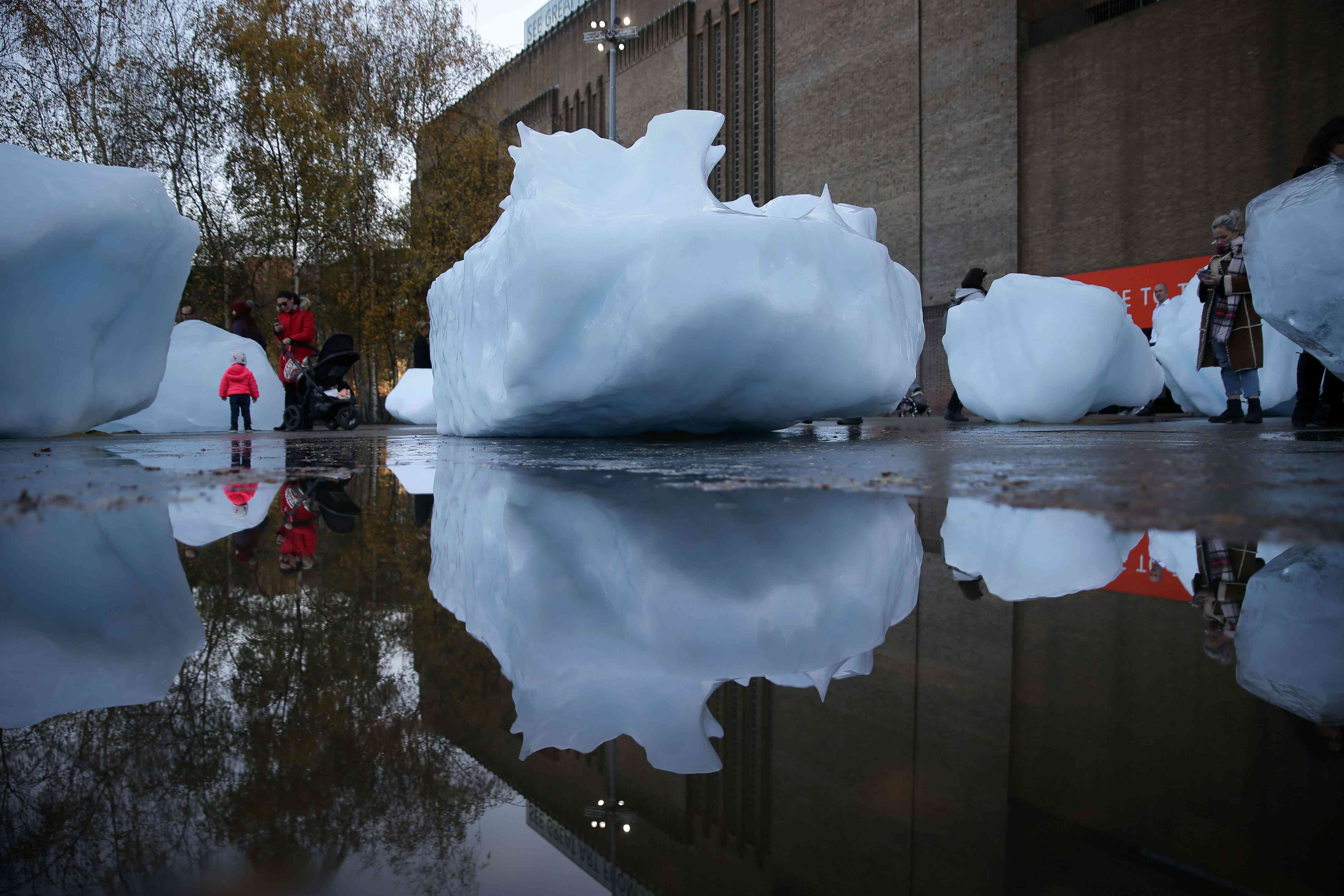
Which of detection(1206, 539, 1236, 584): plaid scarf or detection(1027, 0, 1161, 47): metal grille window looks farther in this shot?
detection(1027, 0, 1161, 47): metal grille window

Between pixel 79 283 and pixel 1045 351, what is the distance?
7.74 m

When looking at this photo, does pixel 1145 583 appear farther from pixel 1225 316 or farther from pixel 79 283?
pixel 79 283

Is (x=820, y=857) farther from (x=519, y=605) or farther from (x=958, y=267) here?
(x=958, y=267)

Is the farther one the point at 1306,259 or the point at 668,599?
the point at 1306,259

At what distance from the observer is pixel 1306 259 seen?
4254mm

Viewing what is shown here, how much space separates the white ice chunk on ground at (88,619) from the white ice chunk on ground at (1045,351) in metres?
7.47

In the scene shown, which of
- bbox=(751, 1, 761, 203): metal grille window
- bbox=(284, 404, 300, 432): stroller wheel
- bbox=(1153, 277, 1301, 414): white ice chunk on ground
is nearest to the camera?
bbox=(1153, 277, 1301, 414): white ice chunk on ground

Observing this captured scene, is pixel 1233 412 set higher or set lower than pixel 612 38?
lower

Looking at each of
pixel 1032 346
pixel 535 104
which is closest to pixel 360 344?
pixel 1032 346

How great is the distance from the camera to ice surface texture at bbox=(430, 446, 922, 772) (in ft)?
2.27

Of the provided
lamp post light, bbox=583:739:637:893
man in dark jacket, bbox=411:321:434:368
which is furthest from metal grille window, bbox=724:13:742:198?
lamp post light, bbox=583:739:637:893

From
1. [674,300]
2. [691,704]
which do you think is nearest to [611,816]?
[691,704]

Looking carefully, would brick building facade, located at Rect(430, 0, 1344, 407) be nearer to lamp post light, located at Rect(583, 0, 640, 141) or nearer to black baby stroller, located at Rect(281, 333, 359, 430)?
lamp post light, located at Rect(583, 0, 640, 141)

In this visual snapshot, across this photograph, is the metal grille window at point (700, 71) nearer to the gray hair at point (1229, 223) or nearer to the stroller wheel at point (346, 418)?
the stroller wheel at point (346, 418)
